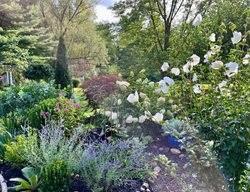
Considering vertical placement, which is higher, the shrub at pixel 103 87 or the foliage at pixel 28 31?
the foliage at pixel 28 31

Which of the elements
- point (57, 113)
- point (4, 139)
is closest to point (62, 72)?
point (57, 113)

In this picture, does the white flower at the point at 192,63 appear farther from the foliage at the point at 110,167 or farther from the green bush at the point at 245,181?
the foliage at the point at 110,167

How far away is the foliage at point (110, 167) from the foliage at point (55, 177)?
0.26m

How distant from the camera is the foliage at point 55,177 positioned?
7.04 feet

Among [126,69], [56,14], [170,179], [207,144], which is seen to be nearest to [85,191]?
[170,179]

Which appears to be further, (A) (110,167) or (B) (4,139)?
(B) (4,139)

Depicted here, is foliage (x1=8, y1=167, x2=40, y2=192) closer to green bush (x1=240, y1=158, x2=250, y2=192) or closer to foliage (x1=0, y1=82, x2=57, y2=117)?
green bush (x1=240, y1=158, x2=250, y2=192)

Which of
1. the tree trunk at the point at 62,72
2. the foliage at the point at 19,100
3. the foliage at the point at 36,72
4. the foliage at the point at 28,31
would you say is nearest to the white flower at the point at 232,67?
the foliage at the point at 19,100

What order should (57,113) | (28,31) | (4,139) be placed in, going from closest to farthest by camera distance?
1. (4,139)
2. (57,113)
3. (28,31)

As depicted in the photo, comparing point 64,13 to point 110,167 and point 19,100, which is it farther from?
point 110,167

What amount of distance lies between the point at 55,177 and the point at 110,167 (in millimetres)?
530

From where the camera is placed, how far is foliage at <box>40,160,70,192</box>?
2146 millimetres

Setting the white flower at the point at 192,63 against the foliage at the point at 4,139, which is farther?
the foliage at the point at 4,139

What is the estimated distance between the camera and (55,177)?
7.02 feet
